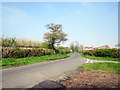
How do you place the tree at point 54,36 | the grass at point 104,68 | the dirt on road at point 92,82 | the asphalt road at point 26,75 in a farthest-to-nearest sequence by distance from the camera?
the tree at point 54,36 < the grass at point 104,68 < the asphalt road at point 26,75 < the dirt on road at point 92,82

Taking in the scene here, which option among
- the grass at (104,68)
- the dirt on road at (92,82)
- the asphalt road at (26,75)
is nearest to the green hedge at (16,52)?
the asphalt road at (26,75)

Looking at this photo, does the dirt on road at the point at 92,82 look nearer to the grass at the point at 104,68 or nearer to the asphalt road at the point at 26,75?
the asphalt road at the point at 26,75

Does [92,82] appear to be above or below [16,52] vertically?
below

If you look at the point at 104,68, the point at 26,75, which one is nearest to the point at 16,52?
the point at 26,75

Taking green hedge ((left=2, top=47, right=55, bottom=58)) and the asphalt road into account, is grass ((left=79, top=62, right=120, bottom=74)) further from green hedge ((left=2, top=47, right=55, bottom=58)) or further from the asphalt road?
green hedge ((left=2, top=47, right=55, bottom=58))

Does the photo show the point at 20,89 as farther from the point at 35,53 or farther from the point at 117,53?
the point at 117,53

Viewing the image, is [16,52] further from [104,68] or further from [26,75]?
[104,68]

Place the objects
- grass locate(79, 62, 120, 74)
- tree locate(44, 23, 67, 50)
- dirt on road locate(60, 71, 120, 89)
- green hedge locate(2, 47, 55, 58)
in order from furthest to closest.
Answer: tree locate(44, 23, 67, 50) < green hedge locate(2, 47, 55, 58) < grass locate(79, 62, 120, 74) < dirt on road locate(60, 71, 120, 89)

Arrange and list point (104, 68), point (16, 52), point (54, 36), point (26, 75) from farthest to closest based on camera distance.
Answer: point (54, 36) < point (16, 52) < point (104, 68) < point (26, 75)

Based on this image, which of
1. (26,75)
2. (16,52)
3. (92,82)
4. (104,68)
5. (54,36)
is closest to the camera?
(92,82)

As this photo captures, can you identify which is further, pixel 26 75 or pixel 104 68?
pixel 104 68

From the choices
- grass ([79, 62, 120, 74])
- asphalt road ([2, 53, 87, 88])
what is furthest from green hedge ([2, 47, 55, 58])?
grass ([79, 62, 120, 74])

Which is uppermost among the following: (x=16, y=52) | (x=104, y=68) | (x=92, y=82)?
(x=16, y=52)

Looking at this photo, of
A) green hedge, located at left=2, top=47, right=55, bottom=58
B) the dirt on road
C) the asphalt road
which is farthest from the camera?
green hedge, located at left=2, top=47, right=55, bottom=58
